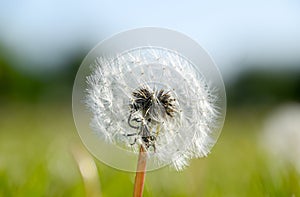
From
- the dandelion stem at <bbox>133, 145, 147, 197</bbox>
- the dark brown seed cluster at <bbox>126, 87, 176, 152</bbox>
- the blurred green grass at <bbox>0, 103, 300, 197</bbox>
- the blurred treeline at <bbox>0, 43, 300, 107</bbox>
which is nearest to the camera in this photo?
the dandelion stem at <bbox>133, 145, 147, 197</bbox>

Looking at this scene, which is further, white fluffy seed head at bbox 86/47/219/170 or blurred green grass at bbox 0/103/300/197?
blurred green grass at bbox 0/103/300/197

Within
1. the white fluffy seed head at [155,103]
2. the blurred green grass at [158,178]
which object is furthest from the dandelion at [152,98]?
the blurred green grass at [158,178]

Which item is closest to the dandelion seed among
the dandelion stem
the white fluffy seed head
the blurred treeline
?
the white fluffy seed head

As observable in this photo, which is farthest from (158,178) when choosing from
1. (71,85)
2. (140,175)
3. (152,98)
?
(71,85)

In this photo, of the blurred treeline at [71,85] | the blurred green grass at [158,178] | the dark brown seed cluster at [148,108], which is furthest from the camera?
the blurred treeline at [71,85]

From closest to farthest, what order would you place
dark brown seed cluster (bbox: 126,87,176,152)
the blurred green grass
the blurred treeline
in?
dark brown seed cluster (bbox: 126,87,176,152) → the blurred green grass → the blurred treeline

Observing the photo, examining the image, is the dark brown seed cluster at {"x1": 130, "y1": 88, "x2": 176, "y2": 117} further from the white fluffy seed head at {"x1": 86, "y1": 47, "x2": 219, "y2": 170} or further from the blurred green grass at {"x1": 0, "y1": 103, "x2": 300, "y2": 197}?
the blurred green grass at {"x1": 0, "y1": 103, "x2": 300, "y2": 197}

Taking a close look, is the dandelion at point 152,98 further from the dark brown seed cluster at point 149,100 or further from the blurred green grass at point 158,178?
the blurred green grass at point 158,178
